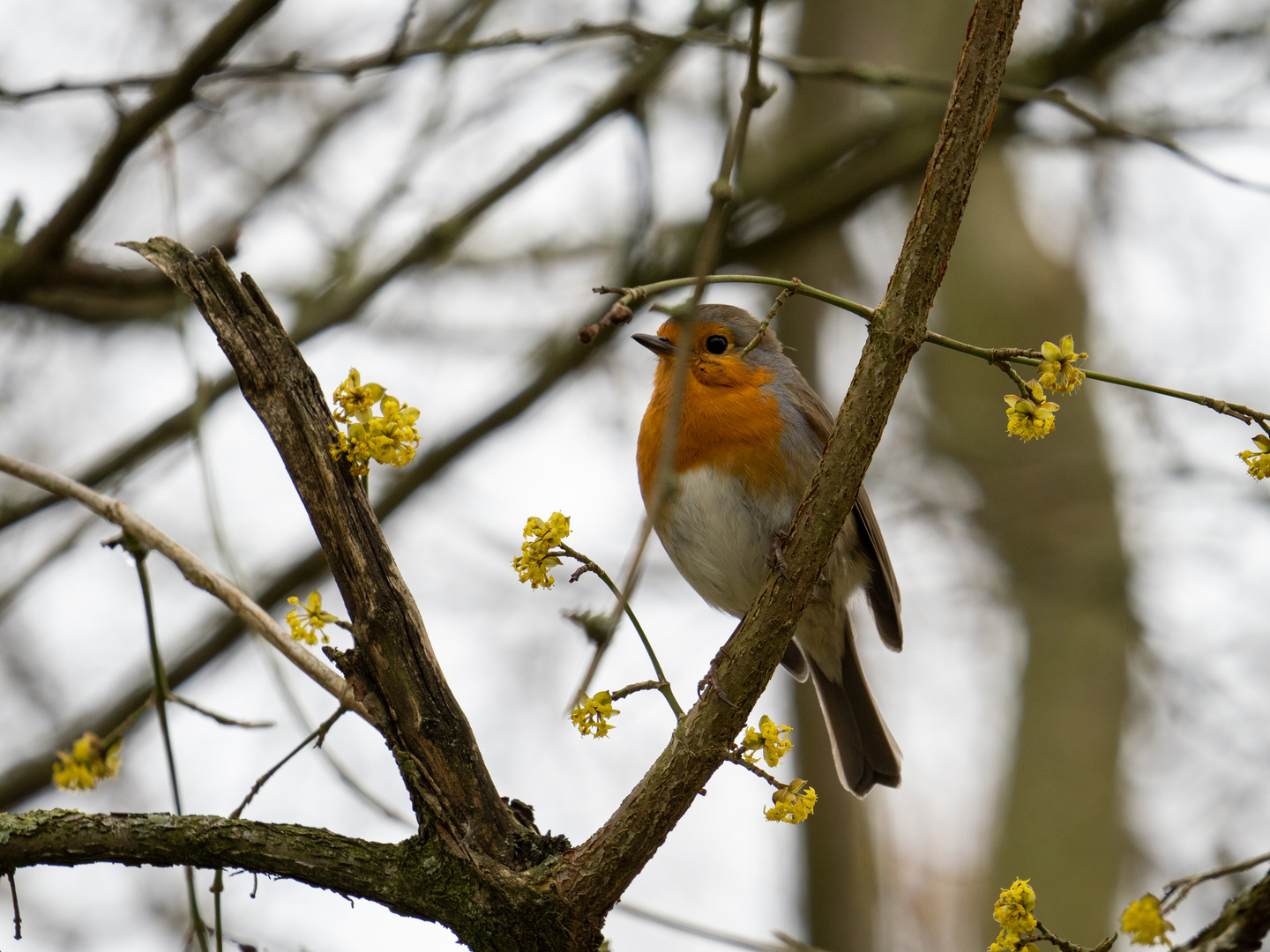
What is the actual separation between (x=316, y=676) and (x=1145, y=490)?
19.2 feet

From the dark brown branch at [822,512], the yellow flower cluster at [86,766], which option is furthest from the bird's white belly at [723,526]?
the yellow flower cluster at [86,766]

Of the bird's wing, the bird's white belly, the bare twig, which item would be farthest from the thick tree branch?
the bird's wing

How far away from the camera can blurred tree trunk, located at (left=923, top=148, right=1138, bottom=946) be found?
7.73 metres

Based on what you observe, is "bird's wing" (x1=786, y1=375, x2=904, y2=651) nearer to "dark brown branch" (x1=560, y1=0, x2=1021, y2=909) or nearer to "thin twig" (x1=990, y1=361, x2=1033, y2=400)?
"dark brown branch" (x1=560, y1=0, x2=1021, y2=909)

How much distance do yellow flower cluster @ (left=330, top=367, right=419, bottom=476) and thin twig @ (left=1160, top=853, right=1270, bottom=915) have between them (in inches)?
63.2

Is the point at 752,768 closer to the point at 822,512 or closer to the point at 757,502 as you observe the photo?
the point at 822,512

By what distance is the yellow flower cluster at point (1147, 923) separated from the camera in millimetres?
1800

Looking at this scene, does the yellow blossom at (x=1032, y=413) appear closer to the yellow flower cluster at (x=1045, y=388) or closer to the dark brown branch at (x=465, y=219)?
the yellow flower cluster at (x=1045, y=388)

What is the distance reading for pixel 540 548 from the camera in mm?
2496

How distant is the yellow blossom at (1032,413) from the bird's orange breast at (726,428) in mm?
1950

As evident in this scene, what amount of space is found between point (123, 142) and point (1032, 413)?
300 centimetres

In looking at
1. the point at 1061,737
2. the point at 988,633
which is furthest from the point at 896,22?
the point at 1061,737

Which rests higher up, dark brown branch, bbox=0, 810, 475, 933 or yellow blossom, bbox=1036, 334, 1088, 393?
yellow blossom, bbox=1036, 334, 1088, 393

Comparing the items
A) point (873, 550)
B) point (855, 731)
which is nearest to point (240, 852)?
point (873, 550)
